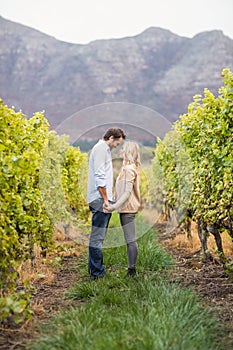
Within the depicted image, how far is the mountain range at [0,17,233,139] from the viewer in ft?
353

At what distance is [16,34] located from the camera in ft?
389

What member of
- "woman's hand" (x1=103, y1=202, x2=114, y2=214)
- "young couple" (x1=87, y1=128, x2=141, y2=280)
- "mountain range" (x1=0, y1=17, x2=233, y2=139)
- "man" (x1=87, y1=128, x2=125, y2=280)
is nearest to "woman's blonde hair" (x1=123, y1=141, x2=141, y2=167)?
"young couple" (x1=87, y1=128, x2=141, y2=280)

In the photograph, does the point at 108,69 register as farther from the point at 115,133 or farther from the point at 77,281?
the point at 77,281

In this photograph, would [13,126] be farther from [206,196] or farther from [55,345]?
[206,196]

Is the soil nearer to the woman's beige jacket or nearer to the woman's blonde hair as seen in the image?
the woman's beige jacket

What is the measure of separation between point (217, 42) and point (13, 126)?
12885 centimetres

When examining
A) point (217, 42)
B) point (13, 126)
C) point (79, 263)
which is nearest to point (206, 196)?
point (79, 263)

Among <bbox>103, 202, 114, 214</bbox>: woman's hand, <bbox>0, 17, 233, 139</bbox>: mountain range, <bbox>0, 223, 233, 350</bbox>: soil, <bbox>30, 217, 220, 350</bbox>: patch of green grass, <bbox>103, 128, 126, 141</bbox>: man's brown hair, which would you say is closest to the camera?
<bbox>30, 217, 220, 350</bbox>: patch of green grass

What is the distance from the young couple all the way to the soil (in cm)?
50

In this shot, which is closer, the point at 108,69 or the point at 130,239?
the point at 130,239

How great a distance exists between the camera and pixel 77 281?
612cm

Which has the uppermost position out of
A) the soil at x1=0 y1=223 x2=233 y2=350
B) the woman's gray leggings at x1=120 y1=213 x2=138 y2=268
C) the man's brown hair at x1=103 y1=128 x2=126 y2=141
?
the man's brown hair at x1=103 y1=128 x2=126 y2=141

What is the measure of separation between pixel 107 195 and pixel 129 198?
0.91 ft

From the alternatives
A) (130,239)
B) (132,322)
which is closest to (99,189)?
(130,239)
